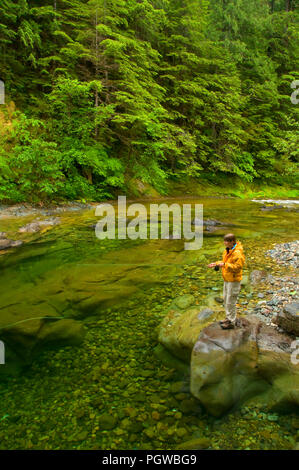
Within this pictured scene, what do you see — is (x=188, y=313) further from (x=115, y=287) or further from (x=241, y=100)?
(x=241, y=100)

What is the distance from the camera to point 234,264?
348 centimetres

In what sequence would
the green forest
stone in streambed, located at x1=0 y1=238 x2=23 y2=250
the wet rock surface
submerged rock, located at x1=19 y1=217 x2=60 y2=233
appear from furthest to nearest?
the green forest, submerged rock, located at x1=19 y1=217 x2=60 y2=233, stone in streambed, located at x1=0 y1=238 x2=23 y2=250, the wet rock surface

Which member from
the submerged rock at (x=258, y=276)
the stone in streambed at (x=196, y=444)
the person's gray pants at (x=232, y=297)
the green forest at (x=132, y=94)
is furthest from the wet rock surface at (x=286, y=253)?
the green forest at (x=132, y=94)

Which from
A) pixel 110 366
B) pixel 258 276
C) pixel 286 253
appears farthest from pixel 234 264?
pixel 286 253

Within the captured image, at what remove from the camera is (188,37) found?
21828 mm

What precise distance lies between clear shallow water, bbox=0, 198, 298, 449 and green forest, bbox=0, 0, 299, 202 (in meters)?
6.74

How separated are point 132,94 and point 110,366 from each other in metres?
16.6

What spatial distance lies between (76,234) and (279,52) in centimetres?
3308

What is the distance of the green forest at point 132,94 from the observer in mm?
13320

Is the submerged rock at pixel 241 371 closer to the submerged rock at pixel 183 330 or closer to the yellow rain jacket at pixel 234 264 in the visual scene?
the submerged rock at pixel 183 330

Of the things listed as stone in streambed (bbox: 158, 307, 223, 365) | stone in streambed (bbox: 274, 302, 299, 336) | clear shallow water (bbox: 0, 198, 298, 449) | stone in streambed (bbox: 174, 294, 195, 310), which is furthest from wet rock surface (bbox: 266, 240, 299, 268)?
stone in streambed (bbox: 158, 307, 223, 365)

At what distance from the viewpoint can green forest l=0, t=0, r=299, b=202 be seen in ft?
43.7

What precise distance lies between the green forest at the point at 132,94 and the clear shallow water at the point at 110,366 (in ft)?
22.1

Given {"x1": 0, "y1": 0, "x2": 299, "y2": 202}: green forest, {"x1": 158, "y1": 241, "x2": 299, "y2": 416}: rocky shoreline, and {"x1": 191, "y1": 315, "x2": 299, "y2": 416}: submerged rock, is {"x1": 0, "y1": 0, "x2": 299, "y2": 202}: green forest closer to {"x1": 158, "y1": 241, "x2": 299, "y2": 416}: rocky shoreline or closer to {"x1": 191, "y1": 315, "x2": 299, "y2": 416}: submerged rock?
{"x1": 158, "y1": 241, "x2": 299, "y2": 416}: rocky shoreline
